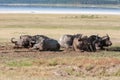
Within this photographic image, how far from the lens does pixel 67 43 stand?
31234 millimetres

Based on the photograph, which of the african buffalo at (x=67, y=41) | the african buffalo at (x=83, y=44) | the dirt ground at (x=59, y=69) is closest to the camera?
the dirt ground at (x=59, y=69)

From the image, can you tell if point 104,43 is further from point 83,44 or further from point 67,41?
point 67,41

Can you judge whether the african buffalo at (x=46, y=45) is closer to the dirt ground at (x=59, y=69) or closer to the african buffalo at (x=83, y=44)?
the african buffalo at (x=83, y=44)

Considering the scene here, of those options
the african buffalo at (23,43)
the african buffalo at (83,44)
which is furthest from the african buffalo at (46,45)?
the african buffalo at (83,44)

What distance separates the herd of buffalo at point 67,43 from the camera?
29.5 meters

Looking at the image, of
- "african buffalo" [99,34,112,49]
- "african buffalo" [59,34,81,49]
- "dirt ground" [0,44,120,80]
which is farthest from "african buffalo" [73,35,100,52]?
"dirt ground" [0,44,120,80]

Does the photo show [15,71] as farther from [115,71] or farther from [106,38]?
[106,38]

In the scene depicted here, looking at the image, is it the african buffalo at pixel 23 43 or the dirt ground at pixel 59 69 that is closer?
the dirt ground at pixel 59 69

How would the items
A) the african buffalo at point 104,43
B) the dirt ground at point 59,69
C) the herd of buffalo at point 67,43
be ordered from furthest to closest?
the african buffalo at point 104,43 < the herd of buffalo at point 67,43 < the dirt ground at point 59,69

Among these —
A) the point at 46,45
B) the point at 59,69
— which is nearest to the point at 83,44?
the point at 46,45

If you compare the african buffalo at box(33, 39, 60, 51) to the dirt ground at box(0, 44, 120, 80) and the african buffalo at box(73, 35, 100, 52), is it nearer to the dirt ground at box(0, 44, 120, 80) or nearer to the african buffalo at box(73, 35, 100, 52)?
the african buffalo at box(73, 35, 100, 52)

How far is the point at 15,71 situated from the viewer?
19719 mm

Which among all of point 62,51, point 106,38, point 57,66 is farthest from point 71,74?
point 106,38

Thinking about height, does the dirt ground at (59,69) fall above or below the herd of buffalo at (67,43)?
above
